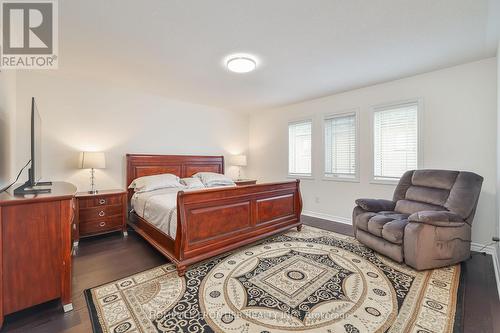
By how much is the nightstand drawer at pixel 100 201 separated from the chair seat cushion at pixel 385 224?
11.7 feet

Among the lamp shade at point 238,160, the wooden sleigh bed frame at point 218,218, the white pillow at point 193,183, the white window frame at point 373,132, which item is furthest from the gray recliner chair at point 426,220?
the lamp shade at point 238,160

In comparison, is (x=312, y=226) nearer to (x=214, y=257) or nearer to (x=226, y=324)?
(x=214, y=257)

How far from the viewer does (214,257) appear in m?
2.74

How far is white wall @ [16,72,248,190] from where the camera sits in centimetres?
331

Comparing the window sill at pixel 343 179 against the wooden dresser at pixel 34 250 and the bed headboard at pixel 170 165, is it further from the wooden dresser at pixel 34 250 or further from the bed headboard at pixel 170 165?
the wooden dresser at pixel 34 250

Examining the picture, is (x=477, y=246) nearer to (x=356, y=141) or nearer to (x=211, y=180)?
(x=356, y=141)

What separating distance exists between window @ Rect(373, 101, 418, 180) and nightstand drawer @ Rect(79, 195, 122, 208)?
4245 mm

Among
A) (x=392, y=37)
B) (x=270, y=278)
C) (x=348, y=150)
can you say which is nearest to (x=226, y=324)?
(x=270, y=278)

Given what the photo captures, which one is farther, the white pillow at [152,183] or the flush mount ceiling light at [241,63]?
the white pillow at [152,183]

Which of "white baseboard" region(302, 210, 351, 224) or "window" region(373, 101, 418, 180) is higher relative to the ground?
"window" region(373, 101, 418, 180)

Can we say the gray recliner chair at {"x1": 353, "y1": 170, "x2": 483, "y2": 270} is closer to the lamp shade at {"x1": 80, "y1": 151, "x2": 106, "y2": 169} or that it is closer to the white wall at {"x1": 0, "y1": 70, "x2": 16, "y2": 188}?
the lamp shade at {"x1": 80, "y1": 151, "x2": 106, "y2": 169}

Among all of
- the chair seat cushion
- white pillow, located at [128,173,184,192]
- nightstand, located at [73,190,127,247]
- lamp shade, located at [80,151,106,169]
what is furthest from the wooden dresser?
the chair seat cushion

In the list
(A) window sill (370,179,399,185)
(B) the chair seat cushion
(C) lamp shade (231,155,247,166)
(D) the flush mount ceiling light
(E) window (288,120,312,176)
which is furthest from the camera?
(C) lamp shade (231,155,247,166)

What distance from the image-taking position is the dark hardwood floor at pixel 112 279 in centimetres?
166
